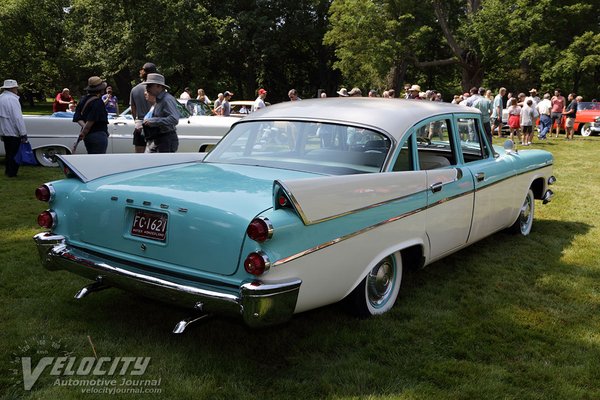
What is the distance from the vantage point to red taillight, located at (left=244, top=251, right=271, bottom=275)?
2.94 metres

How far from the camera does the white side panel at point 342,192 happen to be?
3129 mm

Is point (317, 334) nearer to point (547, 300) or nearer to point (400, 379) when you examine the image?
point (400, 379)

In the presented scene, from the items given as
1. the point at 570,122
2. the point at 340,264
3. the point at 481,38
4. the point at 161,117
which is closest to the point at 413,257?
the point at 340,264

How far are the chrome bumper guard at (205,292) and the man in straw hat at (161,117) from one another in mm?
3152

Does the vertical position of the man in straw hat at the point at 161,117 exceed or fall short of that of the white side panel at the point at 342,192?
it exceeds it

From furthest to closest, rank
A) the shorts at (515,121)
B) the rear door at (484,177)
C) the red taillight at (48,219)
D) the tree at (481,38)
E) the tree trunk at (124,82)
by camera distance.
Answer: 1. the tree trunk at (124,82)
2. the tree at (481,38)
3. the shorts at (515,121)
4. the rear door at (484,177)
5. the red taillight at (48,219)

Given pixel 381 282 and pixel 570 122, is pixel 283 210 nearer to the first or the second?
pixel 381 282

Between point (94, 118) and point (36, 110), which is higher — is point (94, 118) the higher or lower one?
the higher one

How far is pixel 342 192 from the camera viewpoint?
3.38m

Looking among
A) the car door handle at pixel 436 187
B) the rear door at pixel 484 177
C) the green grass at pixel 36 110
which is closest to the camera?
the car door handle at pixel 436 187

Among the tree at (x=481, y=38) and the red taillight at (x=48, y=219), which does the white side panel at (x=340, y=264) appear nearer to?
the red taillight at (x=48, y=219)

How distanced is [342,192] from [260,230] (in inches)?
26.0

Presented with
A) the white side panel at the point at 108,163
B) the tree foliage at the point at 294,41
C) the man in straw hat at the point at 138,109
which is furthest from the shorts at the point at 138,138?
the tree foliage at the point at 294,41

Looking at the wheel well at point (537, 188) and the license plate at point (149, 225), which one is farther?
the wheel well at point (537, 188)
